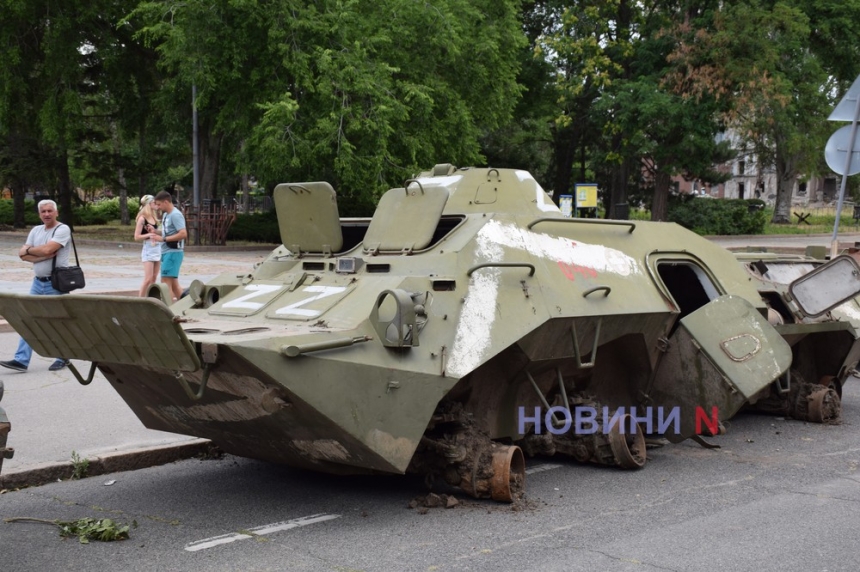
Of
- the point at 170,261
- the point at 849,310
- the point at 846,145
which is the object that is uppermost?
the point at 846,145

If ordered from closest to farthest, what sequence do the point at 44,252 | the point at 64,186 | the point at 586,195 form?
the point at 44,252 < the point at 586,195 < the point at 64,186

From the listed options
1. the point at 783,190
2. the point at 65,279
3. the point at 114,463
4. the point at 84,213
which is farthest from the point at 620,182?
the point at 114,463

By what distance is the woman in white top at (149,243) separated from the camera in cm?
1315

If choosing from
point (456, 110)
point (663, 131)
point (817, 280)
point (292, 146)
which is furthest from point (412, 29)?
point (817, 280)

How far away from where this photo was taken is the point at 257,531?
233 inches

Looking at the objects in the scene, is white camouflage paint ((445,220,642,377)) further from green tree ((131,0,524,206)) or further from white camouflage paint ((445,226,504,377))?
green tree ((131,0,524,206))

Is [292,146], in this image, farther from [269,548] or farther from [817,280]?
[269,548]

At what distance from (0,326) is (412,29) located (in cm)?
1518

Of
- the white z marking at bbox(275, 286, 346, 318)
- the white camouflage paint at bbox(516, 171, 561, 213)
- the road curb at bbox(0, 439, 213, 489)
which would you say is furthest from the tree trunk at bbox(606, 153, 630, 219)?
the white z marking at bbox(275, 286, 346, 318)

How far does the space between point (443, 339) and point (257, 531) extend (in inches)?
58.3

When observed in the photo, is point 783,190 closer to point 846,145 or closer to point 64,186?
point 64,186

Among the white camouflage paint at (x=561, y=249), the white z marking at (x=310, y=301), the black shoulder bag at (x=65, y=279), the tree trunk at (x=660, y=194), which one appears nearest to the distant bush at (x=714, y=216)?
the tree trunk at (x=660, y=194)

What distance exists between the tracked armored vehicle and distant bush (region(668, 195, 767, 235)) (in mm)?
28098

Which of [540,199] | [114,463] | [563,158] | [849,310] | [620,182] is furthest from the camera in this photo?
[563,158]
